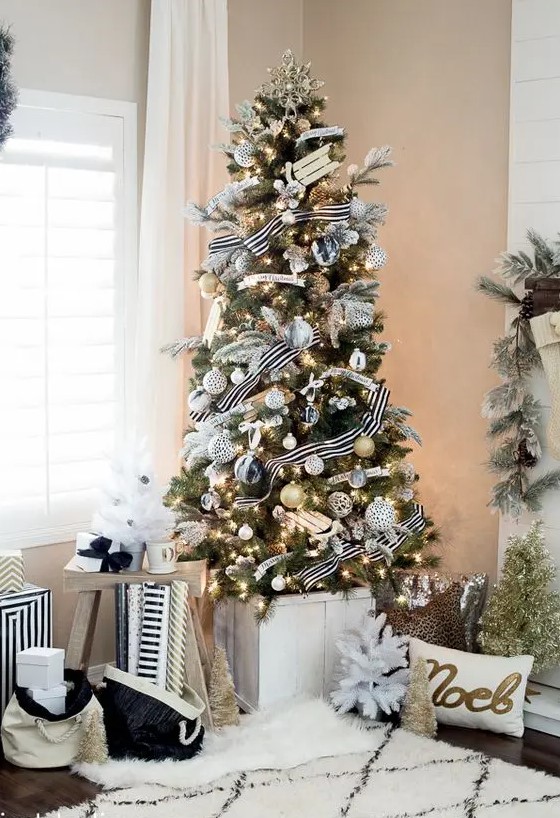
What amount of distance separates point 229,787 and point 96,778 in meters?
0.38

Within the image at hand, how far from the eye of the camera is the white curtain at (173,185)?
13.1 ft

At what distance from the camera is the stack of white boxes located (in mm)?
3271

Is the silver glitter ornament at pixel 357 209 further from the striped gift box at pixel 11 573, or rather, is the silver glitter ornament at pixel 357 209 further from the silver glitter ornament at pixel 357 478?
the striped gift box at pixel 11 573

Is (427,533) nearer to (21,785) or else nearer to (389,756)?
(389,756)

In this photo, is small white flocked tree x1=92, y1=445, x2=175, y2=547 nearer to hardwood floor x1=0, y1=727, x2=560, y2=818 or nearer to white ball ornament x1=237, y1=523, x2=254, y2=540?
white ball ornament x1=237, y1=523, x2=254, y2=540

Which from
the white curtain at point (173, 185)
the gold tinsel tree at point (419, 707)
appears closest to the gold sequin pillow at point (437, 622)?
the gold tinsel tree at point (419, 707)

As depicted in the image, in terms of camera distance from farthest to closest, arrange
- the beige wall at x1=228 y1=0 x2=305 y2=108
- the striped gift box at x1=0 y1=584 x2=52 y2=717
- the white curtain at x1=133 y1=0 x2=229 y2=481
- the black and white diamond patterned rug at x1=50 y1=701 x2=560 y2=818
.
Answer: the beige wall at x1=228 y1=0 x2=305 y2=108 < the white curtain at x1=133 y1=0 x2=229 y2=481 < the striped gift box at x1=0 y1=584 x2=52 y2=717 < the black and white diamond patterned rug at x1=50 y1=701 x2=560 y2=818

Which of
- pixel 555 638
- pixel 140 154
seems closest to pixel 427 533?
pixel 555 638

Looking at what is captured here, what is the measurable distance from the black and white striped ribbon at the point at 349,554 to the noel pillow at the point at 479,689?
38cm

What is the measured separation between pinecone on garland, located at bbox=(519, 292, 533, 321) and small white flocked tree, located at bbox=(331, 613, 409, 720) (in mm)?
1163

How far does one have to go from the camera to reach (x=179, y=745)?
327cm

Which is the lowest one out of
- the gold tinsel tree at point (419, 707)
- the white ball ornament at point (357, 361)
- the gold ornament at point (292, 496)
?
the gold tinsel tree at point (419, 707)

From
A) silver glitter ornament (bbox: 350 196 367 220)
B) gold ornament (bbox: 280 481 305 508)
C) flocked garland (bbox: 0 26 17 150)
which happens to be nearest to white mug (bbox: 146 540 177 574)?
gold ornament (bbox: 280 481 305 508)

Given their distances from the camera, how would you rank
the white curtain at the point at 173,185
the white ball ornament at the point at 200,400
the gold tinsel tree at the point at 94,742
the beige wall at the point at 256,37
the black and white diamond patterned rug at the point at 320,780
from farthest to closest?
1. the beige wall at the point at 256,37
2. the white curtain at the point at 173,185
3. the white ball ornament at the point at 200,400
4. the gold tinsel tree at the point at 94,742
5. the black and white diamond patterned rug at the point at 320,780
